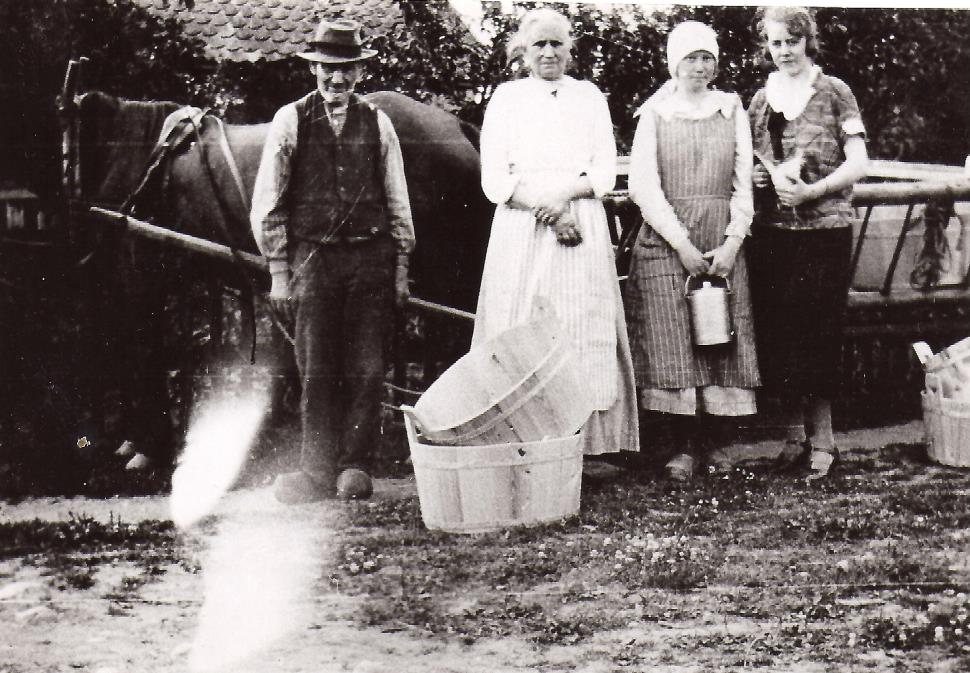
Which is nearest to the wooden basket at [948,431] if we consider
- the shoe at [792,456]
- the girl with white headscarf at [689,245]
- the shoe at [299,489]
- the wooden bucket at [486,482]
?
the shoe at [792,456]

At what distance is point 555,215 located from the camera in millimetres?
4266

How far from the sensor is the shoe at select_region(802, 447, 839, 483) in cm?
440

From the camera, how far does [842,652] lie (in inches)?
142

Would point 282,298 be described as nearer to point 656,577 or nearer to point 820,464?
point 656,577

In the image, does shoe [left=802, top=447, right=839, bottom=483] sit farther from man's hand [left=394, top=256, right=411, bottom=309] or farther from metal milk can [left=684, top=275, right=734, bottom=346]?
man's hand [left=394, top=256, right=411, bottom=309]

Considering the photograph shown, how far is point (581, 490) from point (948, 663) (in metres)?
1.27

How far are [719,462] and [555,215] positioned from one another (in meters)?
1.08

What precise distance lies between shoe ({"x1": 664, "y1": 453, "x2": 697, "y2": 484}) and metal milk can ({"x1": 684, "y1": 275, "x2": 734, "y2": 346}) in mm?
417

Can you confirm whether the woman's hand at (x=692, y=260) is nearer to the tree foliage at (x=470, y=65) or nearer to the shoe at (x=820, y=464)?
the tree foliage at (x=470, y=65)

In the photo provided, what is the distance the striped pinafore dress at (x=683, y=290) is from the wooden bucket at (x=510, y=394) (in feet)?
1.40

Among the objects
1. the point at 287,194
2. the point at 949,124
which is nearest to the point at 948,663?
the point at 949,124

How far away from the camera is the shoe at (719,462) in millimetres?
4414

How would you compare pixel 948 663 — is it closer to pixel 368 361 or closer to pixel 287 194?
pixel 368 361

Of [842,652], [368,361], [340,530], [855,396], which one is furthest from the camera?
[855,396]
